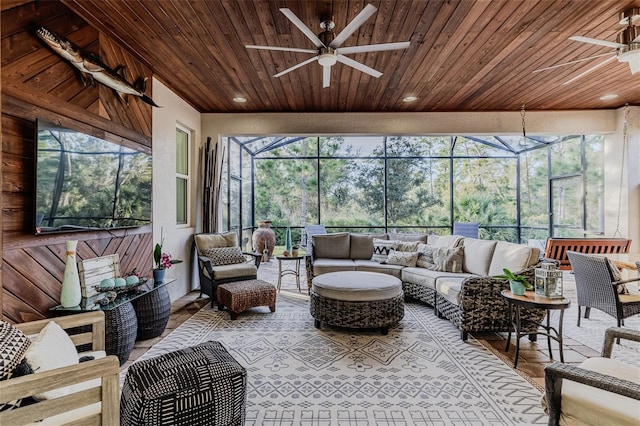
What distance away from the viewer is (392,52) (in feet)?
11.4

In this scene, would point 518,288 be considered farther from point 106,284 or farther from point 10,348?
point 106,284

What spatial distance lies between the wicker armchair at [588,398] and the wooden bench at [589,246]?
13.4ft

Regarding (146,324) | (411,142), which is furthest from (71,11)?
(411,142)

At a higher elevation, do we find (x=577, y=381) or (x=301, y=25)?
(x=301, y=25)

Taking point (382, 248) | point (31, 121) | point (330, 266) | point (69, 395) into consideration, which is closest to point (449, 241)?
point (382, 248)

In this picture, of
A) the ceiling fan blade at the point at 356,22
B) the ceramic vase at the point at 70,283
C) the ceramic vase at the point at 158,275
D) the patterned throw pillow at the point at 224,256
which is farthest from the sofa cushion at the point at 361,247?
the ceramic vase at the point at 70,283

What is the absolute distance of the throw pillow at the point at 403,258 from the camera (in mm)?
4766

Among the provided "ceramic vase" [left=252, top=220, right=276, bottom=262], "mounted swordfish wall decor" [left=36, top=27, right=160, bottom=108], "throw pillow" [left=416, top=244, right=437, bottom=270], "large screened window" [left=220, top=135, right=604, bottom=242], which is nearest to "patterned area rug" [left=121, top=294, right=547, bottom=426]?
"throw pillow" [left=416, top=244, right=437, bottom=270]

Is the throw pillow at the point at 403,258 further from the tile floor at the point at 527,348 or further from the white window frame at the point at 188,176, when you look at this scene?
the white window frame at the point at 188,176

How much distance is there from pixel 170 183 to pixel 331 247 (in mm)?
2649

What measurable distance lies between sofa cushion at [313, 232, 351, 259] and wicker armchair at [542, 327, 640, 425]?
12.7ft

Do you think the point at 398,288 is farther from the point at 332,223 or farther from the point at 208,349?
the point at 332,223

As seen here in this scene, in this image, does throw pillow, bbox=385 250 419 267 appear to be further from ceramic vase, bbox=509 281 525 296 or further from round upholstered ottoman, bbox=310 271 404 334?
ceramic vase, bbox=509 281 525 296

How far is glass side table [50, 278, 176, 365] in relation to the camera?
250cm
